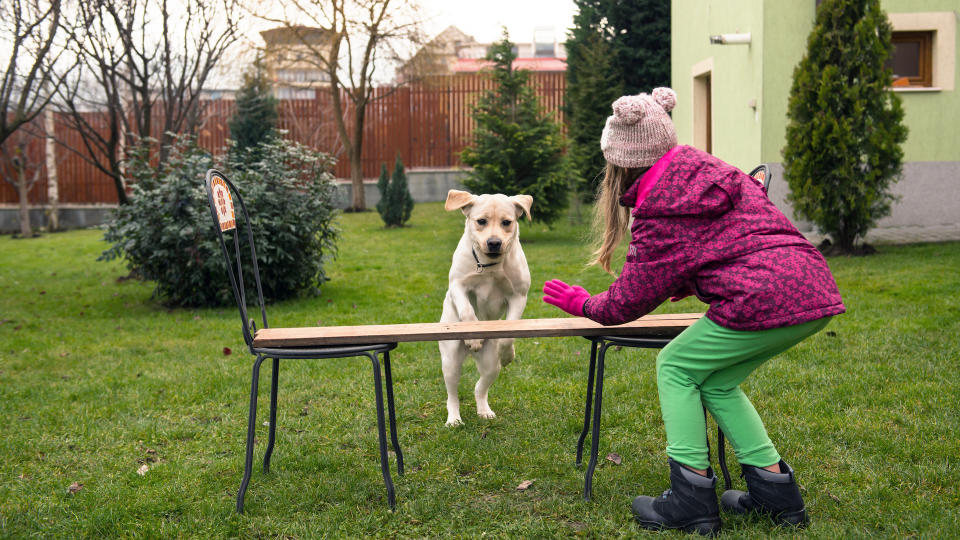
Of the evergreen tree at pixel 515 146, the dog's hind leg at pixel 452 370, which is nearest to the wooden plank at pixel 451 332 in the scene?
the dog's hind leg at pixel 452 370

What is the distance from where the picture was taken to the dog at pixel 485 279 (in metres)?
4.43

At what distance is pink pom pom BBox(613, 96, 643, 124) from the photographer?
3.20 m

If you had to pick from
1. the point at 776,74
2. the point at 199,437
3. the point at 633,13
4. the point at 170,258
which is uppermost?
the point at 633,13

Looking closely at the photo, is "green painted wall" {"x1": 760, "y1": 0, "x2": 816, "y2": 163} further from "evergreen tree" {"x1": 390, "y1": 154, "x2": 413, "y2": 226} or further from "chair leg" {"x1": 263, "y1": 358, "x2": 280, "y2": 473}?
"chair leg" {"x1": 263, "y1": 358, "x2": 280, "y2": 473}

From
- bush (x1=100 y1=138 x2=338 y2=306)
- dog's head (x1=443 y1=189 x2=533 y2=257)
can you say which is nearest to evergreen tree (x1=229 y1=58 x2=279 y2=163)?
bush (x1=100 y1=138 x2=338 y2=306)

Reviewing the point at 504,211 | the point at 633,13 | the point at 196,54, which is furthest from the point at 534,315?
the point at 633,13

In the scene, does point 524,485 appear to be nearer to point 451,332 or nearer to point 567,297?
point 451,332

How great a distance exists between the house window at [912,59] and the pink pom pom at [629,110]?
12.0 meters

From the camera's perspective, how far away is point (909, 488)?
11.8ft

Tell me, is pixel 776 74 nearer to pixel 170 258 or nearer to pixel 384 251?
pixel 384 251

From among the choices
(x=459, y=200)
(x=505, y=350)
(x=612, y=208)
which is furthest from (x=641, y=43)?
(x=612, y=208)

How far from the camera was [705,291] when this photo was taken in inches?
122

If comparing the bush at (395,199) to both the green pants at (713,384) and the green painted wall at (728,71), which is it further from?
the green pants at (713,384)

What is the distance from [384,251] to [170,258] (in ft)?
17.2
